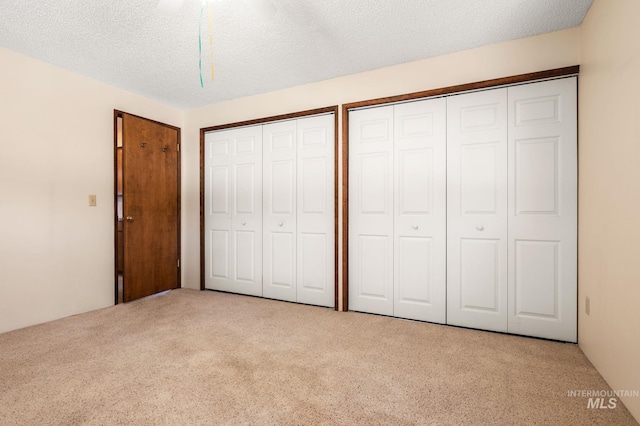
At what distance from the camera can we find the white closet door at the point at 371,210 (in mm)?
3248

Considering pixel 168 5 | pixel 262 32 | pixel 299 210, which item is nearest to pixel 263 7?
pixel 168 5

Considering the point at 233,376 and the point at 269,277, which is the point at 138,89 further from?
the point at 233,376

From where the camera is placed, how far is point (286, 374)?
2.07 m

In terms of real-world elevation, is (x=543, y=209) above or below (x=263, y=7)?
below

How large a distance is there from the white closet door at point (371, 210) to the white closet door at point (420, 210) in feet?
0.27

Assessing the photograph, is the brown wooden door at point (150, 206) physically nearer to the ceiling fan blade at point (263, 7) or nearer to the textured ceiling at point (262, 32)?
the textured ceiling at point (262, 32)

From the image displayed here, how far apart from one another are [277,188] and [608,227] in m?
2.94

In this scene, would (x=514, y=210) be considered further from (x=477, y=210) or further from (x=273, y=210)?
(x=273, y=210)

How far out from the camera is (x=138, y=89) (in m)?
3.75

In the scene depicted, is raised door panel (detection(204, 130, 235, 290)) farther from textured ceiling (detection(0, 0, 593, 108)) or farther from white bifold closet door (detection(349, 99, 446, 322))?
white bifold closet door (detection(349, 99, 446, 322))

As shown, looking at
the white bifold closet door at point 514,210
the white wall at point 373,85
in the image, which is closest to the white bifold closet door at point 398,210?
the white bifold closet door at point 514,210

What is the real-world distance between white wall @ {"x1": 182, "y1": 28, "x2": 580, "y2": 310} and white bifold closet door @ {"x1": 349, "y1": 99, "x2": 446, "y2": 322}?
0.23 meters

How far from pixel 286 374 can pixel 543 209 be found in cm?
233

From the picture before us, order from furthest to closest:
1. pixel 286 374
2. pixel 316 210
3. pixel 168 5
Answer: pixel 316 210 → pixel 286 374 → pixel 168 5
